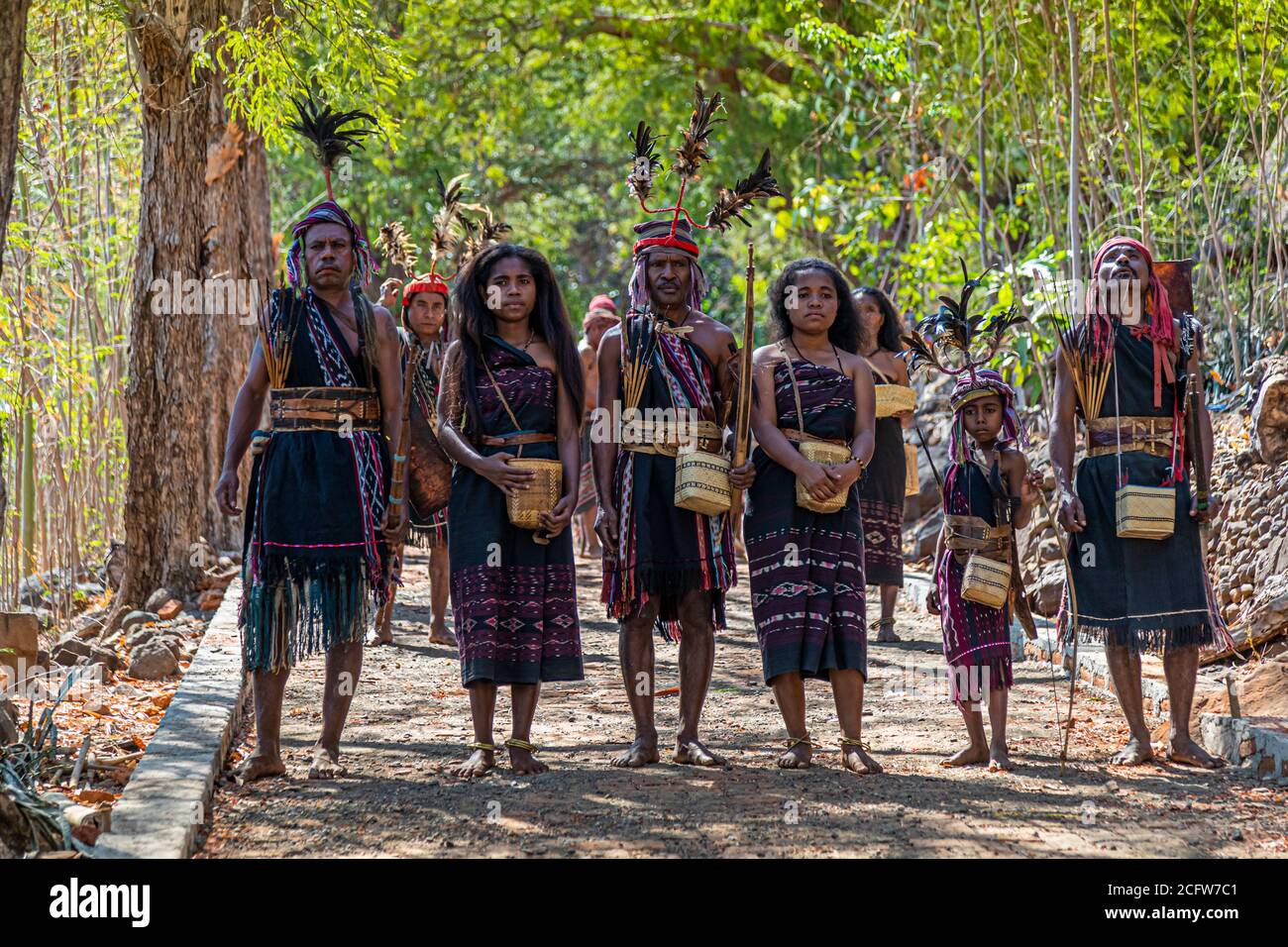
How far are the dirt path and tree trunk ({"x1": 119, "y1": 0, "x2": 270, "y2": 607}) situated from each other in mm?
2874

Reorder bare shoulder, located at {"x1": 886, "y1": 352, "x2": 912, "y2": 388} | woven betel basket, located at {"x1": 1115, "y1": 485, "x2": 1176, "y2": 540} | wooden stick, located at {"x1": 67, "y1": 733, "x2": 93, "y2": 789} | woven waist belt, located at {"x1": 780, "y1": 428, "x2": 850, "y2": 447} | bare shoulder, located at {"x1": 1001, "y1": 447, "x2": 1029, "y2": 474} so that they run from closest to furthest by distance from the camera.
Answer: wooden stick, located at {"x1": 67, "y1": 733, "x2": 93, "y2": 789}
woven waist belt, located at {"x1": 780, "y1": 428, "x2": 850, "y2": 447}
woven betel basket, located at {"x1": 1115, "y1": 485, "x2": 1176, "y2": 540}
bare shoulder, located at {"x1": 1001, "y1": 447, "x2": 1029, "y2": 474}
bare shoulder, located at {"x1": 886, "y1": 352, "x2": 912, "y2": 388}

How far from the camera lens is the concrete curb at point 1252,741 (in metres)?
5.79

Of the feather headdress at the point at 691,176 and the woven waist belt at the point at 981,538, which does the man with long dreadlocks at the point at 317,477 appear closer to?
the feather headdress at the point at 691,176

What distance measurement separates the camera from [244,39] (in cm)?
851

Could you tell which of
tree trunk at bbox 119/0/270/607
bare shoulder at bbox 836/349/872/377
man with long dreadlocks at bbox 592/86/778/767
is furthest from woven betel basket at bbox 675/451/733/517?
tree trunk at bbox 119/0/270/607

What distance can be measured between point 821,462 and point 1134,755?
1.72 m

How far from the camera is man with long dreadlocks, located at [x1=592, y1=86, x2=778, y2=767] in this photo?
19.4ft

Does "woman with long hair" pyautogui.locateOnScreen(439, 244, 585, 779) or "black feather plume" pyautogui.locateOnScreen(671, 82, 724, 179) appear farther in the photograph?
"black feather plume" pyautogui.locateOnScreen(671, 82, 724, 179)

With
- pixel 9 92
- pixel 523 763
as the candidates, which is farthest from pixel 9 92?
pixel 523 763

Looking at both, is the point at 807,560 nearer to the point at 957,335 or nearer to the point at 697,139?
the point at 957,335

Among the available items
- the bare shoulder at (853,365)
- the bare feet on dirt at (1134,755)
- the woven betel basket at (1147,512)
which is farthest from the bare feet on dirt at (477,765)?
the woven betel basket at (1147,512)

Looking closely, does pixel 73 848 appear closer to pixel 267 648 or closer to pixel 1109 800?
pixel 267 648

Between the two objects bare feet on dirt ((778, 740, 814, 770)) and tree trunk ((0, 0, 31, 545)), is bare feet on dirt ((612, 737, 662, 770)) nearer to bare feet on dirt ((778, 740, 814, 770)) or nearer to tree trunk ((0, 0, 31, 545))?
bare feet on dirt ((778, 740, 814, 770))
